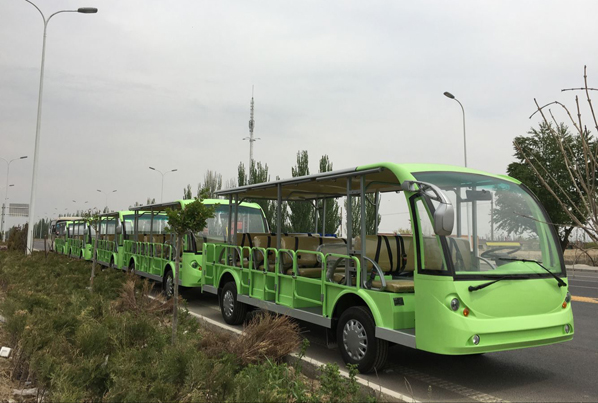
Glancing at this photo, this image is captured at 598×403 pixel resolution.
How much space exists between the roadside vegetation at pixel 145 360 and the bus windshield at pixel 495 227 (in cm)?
204

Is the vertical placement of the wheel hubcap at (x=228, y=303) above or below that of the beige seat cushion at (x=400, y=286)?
below

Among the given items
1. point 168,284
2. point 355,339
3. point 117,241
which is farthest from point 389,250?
point 117,241

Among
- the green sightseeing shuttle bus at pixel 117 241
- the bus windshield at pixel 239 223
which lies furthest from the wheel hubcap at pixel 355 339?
the green sightseeing shuttle bus at pixel 117 241

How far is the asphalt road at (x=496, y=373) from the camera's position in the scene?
5.29m

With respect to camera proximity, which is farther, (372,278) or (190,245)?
(190,245)

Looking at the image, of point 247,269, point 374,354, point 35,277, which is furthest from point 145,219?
point 374,354

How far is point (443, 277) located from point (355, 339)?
57.7 inches

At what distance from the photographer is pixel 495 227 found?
6.03 meters

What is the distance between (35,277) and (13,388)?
25.2 ft

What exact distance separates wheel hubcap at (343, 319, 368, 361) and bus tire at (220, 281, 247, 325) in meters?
3.05

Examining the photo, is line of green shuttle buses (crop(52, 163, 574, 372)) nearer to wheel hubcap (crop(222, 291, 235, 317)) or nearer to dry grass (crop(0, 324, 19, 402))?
wheel hubcap (crop(222, 291, 235, 317))

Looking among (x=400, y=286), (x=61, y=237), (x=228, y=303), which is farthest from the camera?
(x=61, y=237)

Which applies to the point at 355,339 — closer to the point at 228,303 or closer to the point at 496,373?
the point at 496,373

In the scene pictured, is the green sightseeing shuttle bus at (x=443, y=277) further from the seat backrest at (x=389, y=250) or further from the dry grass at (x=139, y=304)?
the dry grass at (x=139, y=304)
